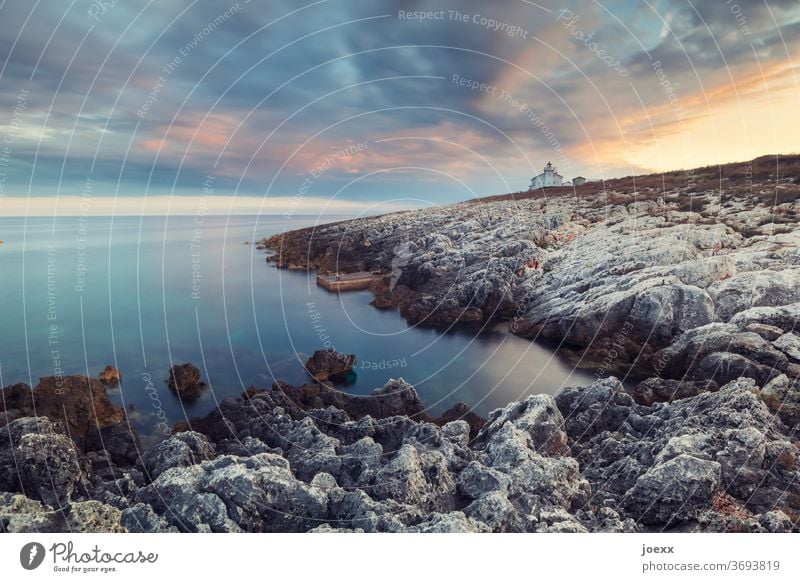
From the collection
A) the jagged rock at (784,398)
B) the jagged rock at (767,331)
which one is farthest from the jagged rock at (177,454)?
the jagged rock at (767,331)

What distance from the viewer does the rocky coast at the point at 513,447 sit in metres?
5.96

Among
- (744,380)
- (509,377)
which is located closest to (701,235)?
(509,377)

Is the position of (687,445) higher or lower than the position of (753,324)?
lower

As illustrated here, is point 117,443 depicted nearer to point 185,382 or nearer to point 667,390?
point 185,382

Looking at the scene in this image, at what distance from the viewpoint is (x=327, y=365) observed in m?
15.2

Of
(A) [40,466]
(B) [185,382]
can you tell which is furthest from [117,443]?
(B) [185,382]

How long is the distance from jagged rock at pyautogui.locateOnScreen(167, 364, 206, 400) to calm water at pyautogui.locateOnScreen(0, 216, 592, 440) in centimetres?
32

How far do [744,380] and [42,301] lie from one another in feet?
89.0

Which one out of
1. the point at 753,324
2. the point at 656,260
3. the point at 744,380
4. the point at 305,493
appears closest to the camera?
the point at 305,493

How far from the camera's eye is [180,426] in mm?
10430

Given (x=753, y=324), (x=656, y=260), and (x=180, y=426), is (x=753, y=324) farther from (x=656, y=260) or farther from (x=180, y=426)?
(x=180, y=426)
